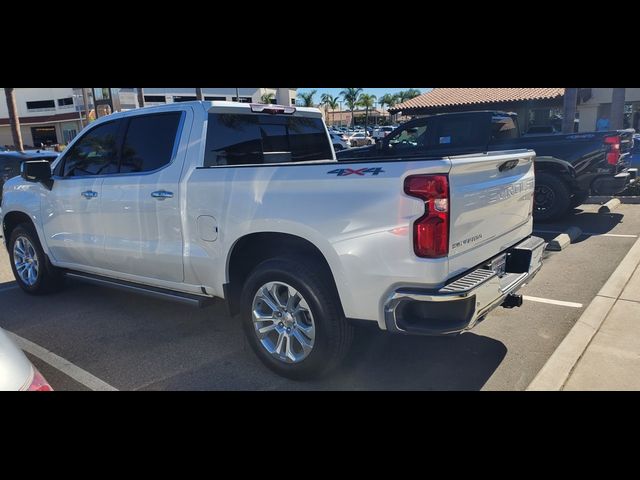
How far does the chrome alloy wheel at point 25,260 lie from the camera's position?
19.2ft

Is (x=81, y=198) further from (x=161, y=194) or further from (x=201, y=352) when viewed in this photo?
(x=201, y=352)

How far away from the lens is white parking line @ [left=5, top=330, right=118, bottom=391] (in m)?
3.68

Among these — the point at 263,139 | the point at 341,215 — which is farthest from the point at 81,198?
the point at 341,215

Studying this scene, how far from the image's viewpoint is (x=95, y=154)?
16.5 feet

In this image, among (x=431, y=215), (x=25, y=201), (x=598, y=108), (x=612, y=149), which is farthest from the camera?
(x=598, y=108)

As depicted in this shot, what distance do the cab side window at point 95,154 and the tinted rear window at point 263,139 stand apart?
3.89 ft

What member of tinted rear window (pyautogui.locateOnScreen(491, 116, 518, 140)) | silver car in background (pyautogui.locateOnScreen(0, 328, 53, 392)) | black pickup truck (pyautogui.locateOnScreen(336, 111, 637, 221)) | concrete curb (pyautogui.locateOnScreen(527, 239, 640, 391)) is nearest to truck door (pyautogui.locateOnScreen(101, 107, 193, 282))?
silver car in background (pyautogui.locateOnScreen(0, 328, 53, 392))

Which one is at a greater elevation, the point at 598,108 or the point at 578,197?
the point at 598,108

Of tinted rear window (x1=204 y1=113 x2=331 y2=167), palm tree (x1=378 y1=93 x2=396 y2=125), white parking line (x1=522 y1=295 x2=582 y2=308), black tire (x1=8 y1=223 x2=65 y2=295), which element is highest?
palm tree (x1=378 y1=93 x2=396 y2=125)

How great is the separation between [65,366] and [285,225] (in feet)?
7.16

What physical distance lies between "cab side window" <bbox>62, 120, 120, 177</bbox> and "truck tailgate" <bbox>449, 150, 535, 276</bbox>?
3275mm

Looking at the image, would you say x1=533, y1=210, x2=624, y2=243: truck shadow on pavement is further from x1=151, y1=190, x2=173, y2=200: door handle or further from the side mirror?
the side mirror
